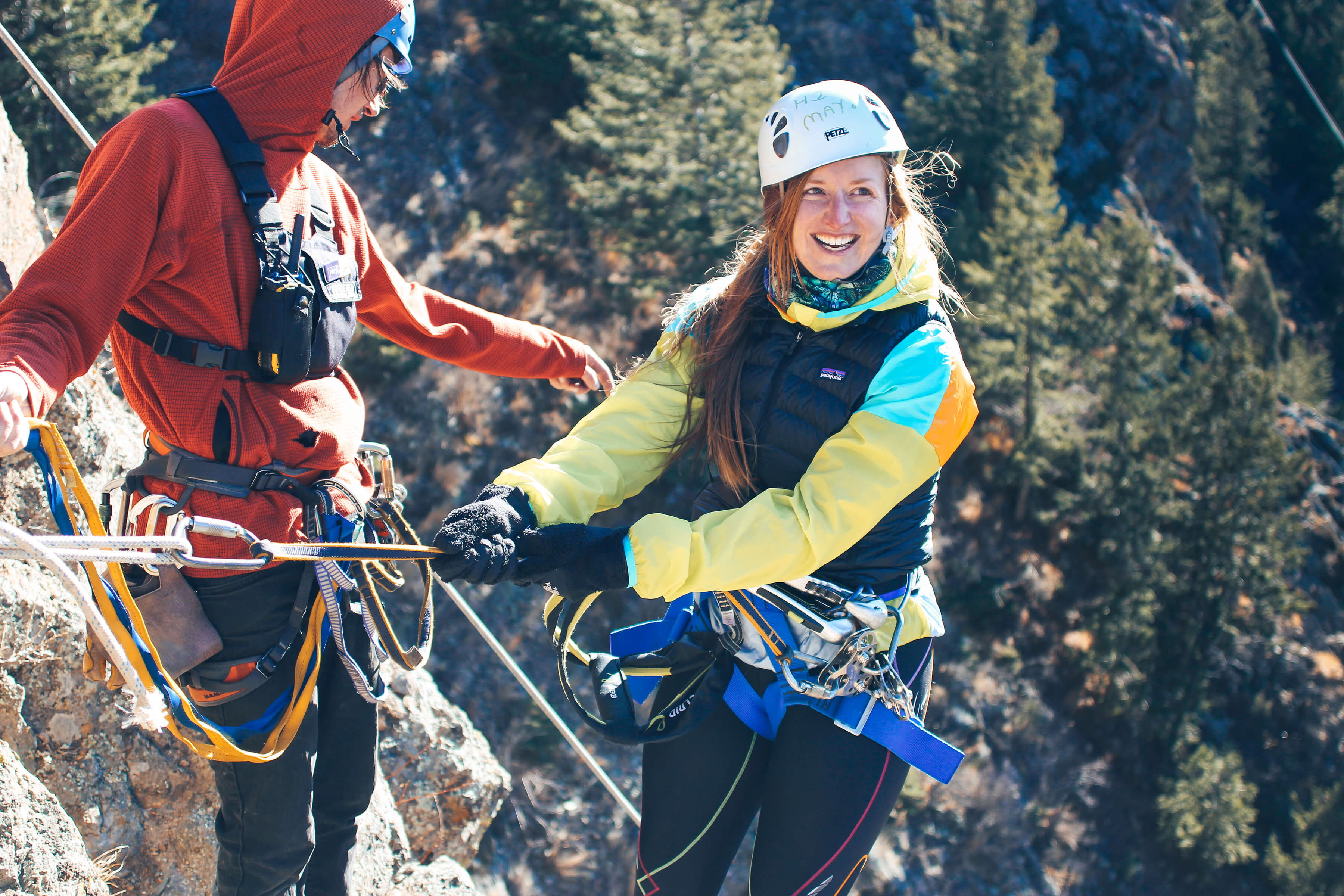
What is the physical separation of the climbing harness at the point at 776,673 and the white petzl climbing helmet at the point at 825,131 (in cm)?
104

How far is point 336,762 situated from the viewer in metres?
2.48

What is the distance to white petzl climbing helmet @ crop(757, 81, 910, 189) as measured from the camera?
224 centimetres

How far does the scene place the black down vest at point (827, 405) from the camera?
7.25 feet

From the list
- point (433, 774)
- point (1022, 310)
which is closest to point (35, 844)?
point (433, 774)

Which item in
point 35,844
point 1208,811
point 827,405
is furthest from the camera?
point 1208,811

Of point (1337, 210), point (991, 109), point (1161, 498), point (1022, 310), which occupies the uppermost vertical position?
point (991, 109)

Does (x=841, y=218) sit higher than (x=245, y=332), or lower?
higher

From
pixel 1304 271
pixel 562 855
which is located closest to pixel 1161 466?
pixel 562 855

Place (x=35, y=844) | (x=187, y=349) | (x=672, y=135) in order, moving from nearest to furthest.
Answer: (x=187, y=349) < (x=35, y=844) < (x=672, y=135)

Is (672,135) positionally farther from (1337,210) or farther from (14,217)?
(1337,210)

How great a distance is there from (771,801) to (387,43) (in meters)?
2.05

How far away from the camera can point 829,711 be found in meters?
2.35

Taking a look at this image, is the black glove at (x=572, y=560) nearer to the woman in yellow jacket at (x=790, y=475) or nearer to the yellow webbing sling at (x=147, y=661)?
the woman in yellow jacket at (x=790, y=475)

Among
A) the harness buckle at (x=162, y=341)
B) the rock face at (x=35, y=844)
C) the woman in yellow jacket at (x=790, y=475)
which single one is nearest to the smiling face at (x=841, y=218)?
the woman in yellow jacket at (x=790, y=475)
